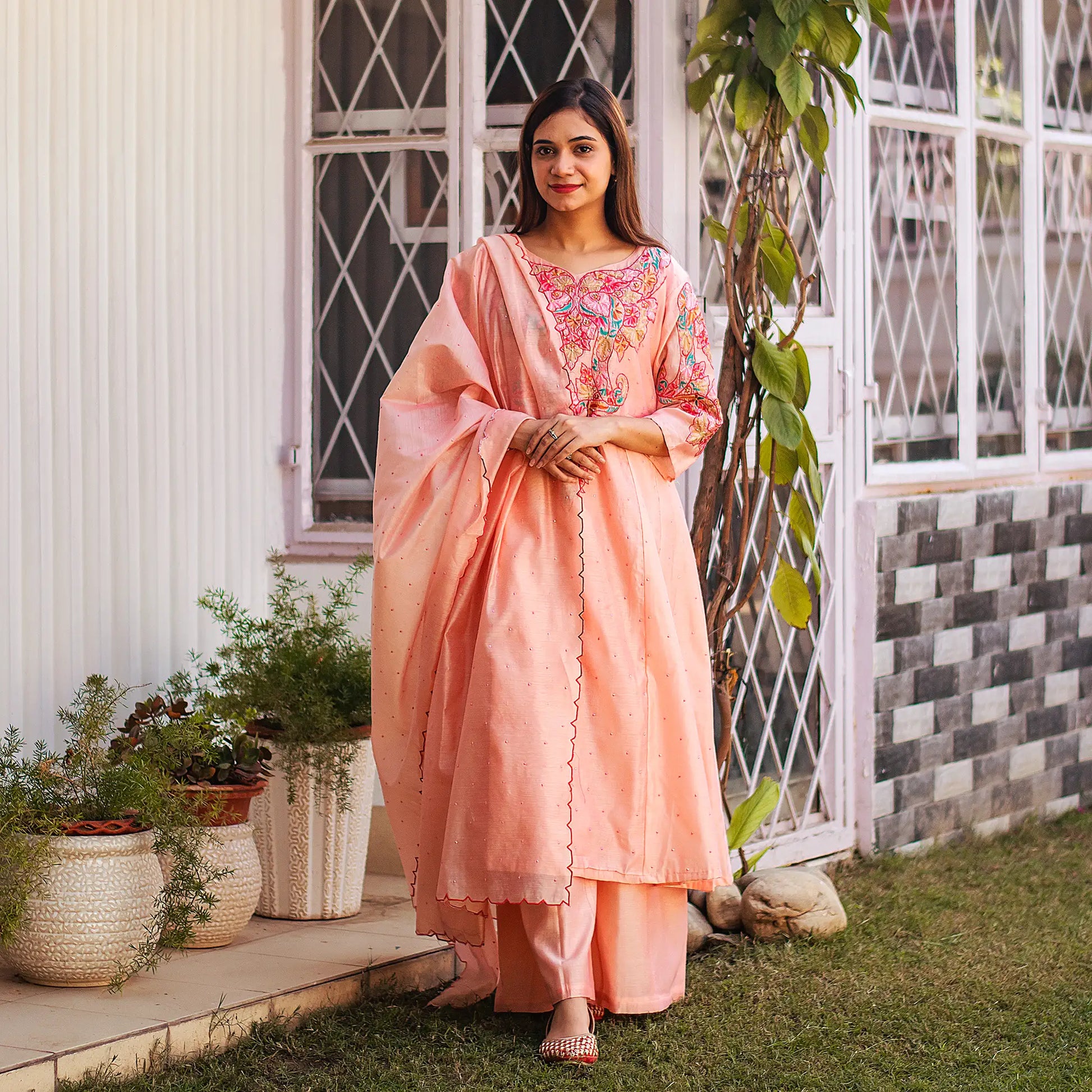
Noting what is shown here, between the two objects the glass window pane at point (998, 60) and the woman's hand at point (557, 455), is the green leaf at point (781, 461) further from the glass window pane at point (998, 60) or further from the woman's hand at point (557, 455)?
the glass window pane at point (998, 60)

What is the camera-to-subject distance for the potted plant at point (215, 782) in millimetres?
3318

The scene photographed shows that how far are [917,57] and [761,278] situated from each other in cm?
133

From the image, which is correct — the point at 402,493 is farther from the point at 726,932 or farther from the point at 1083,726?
the point at 1083,726

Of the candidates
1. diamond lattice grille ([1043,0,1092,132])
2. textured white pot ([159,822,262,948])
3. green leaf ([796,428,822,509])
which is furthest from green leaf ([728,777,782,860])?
diamond lattice grille ([1043,0,1092,132])

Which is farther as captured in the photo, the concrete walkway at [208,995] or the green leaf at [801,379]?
the green leaf at [801,379]

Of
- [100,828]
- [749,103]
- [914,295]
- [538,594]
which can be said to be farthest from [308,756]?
[914,295]

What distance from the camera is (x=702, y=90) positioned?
3.83 meters

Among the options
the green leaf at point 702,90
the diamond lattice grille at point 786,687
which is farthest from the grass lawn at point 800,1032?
the green leaf at point 702,90

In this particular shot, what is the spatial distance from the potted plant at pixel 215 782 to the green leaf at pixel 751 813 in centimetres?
107

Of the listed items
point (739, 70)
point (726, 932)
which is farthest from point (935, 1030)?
point (739, 70)

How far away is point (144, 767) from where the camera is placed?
3.17 metres

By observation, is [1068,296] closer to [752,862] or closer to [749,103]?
[749,103]

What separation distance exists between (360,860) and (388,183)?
1.69 metres

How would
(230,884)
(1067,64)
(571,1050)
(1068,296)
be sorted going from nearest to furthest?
(571,1050) → (230,884) → (1067,64) → (1068,296)
